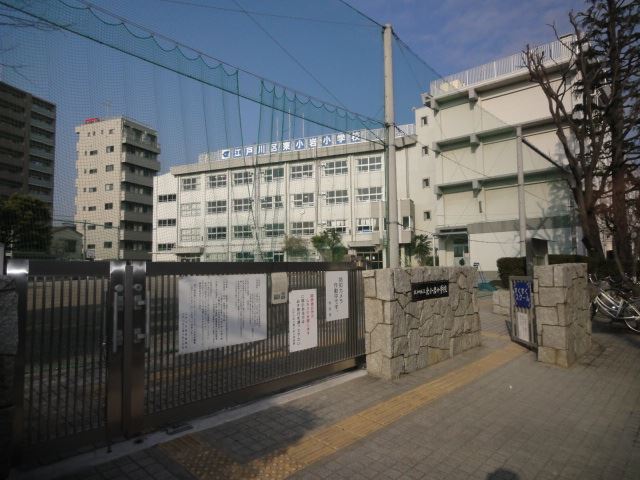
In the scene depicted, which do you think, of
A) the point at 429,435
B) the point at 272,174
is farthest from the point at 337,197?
the point at 429,435

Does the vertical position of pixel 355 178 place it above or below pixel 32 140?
above

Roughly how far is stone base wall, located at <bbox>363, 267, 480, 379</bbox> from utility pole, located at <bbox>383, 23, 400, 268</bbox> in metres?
1.30

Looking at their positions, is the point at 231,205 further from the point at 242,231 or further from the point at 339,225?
the point at 339,225

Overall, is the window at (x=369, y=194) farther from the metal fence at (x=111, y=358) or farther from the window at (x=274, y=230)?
the metal fence at (x=111, y=358)

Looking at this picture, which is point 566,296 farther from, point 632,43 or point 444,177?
point 444,177

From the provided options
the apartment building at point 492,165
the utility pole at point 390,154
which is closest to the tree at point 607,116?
the apartment building at point 492,165

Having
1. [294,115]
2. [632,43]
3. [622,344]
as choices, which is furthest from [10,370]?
[632,43]

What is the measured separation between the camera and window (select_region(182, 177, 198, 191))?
7023 millimetres

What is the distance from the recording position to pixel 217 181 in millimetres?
7328

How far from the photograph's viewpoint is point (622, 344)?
27.6ft

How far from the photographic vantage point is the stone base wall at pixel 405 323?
5.85 meters

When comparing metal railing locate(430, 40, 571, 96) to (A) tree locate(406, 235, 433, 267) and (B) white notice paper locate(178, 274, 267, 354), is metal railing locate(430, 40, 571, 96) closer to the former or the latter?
(A) tree locate(406, 235, 433, 267)

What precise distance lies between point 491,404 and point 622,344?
5.50 m

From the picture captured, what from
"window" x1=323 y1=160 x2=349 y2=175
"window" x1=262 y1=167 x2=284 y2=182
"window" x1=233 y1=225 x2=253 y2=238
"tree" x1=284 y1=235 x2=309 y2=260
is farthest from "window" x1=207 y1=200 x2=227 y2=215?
"window" x1=323 y1=160 x2=349 y2=175
